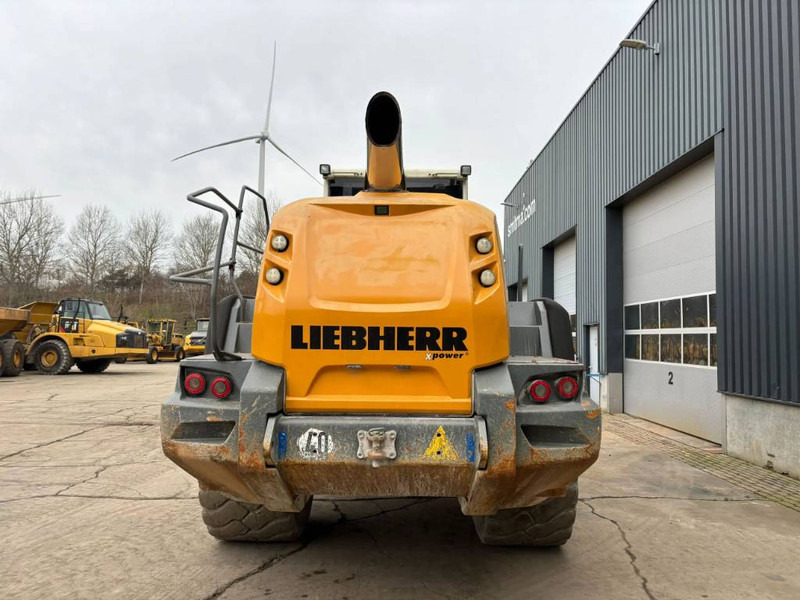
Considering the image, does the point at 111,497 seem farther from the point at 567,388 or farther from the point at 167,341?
the point at 167,341

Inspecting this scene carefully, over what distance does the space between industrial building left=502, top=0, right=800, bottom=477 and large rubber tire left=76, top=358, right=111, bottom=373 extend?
1715cm

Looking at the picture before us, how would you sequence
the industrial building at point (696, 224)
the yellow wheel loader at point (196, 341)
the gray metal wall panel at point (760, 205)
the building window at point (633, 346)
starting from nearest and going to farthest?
the gray metal wall panel at point (760, 205), the industrial building at point (696, 224), the building window at point (633, 346), the yellow wheel loader at point (196, 341)

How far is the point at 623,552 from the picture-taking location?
4.10 metres

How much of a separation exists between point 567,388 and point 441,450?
2.69 ft

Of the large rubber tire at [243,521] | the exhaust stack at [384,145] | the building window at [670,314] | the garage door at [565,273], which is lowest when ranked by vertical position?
the large rubber tire at [243,521]

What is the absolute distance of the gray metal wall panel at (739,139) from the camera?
6.70 metres

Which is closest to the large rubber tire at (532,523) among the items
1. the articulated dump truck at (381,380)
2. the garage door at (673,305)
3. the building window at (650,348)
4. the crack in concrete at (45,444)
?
the articulated dump truck at (381,380)

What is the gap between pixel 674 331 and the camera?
999cm

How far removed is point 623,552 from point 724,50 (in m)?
7.29

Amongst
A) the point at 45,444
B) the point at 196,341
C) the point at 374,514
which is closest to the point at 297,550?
the point at 374,514

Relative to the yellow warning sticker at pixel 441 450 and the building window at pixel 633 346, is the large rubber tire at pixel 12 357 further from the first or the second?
the yellow warning sticker at pixel 441 450

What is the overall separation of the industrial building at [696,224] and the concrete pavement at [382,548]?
189 centimetres

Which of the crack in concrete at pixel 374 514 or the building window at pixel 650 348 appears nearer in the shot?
the crack in concrete at pixel 374 514

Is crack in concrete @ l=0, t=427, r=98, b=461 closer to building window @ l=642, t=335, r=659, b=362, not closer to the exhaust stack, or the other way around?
the exhaust stack
